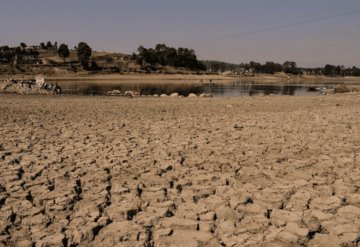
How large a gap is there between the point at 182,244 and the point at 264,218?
1.01 m

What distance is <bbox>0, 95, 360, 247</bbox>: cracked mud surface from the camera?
3807mm

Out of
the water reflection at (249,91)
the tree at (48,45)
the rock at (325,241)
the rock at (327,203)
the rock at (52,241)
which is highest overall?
the tree at (48,45)

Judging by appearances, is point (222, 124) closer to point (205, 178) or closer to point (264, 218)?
point (205, 178)

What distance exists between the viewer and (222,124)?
10.9m

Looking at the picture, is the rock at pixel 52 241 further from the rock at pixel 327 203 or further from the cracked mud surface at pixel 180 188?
the rock at pixel 327 203

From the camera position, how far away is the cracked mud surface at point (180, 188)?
3807mm

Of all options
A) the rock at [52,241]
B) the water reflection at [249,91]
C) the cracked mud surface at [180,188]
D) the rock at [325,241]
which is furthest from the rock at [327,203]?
the water reflection at [249,91]

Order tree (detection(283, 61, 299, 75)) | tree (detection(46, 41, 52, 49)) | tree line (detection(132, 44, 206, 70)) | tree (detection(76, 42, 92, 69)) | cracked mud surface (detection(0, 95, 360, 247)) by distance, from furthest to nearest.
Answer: tree (detection(283, 61, 299, 75)) → tree (detection(46, 41, 52, 49)) → tree line (detection(132, 44, 206, 70)) → tree (detection(76, 42, 92, 69)) → cracked mud surface (detection(0, 95, 360, 247))

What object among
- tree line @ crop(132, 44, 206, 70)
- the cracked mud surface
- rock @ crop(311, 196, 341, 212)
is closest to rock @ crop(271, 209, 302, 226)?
the cracked mud surface

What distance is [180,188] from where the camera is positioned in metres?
5.13

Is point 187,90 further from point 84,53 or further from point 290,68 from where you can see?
point 290,68

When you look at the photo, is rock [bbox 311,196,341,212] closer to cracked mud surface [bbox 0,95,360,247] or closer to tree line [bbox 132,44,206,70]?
cracked mud surface [bbox 0,95,360,247]

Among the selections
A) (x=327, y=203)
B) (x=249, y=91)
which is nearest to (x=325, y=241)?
(x=327, y=203)

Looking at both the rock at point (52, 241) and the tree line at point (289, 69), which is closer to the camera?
the rock at point (52, 241)
